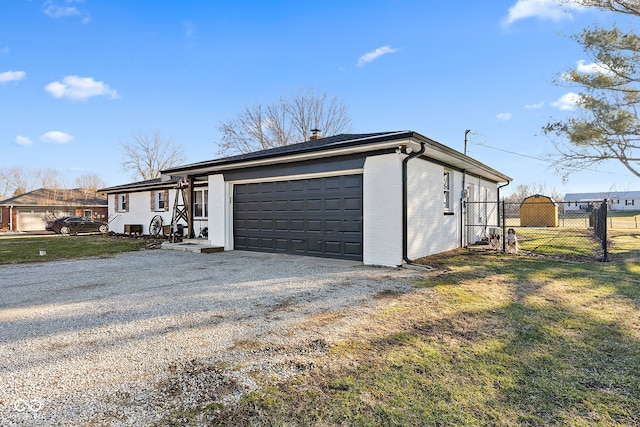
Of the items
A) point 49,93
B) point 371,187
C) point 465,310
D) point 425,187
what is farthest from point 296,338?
point 49,93

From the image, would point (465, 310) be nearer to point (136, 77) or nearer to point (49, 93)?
point (136, 77)

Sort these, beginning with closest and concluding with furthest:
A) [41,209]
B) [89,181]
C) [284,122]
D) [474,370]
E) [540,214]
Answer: [474,370], [540,214], [284,122], [41,209], [89,181]

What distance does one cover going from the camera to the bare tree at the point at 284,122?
89.5ft

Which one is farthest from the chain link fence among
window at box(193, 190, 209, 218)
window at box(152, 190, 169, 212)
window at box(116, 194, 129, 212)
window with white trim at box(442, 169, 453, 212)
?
window at box(116, 194, 129, 212)

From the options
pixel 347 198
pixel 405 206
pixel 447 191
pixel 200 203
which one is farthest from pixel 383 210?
pixel 200 203

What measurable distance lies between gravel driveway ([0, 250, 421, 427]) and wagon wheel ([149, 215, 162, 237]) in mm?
10662

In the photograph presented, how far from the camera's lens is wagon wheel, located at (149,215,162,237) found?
16.9 metres

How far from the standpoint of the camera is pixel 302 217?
900 cm

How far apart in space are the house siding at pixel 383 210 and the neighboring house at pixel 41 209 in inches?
1258

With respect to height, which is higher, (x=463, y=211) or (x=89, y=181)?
(x=89, y=181)

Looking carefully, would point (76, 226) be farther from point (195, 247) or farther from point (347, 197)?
point (347, 197)

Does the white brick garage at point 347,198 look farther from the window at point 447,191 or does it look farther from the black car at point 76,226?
the black car at point 76,226

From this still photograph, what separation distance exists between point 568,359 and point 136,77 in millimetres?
16802

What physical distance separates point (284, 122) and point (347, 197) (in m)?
21.5
